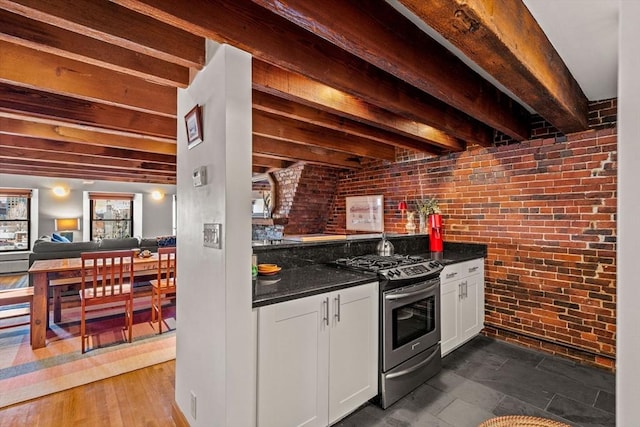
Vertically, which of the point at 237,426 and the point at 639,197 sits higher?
the point at 639,197

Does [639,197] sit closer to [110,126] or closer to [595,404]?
[595,404]

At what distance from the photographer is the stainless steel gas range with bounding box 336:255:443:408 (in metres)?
2.19

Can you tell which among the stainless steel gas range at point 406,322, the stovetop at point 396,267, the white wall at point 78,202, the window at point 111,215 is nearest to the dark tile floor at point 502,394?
the stainless steel gas range at point 406,322

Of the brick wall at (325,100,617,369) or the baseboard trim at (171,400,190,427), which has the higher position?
the brick wall at (325,100,617,369)

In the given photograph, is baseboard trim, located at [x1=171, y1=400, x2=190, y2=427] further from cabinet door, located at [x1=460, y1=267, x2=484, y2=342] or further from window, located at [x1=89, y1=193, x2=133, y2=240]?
window, located at [x1=89, y1=193, x2=133, y2=240]

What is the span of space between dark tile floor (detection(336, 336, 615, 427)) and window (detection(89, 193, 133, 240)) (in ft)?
28.3

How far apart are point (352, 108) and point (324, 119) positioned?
406 mm

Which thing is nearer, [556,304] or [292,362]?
[292,362]

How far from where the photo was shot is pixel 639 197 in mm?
489

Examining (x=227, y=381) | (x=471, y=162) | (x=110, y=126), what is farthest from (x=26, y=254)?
(x=471, y=162)

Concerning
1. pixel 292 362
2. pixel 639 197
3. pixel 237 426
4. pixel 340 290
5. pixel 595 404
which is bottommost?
pixel 595 404

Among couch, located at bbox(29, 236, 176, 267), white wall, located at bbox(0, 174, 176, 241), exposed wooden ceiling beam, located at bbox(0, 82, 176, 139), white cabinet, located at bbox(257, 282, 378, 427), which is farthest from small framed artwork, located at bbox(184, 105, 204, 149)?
white wall, located at bbox(0, 174, 176, 241)

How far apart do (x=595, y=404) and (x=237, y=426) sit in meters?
2.50

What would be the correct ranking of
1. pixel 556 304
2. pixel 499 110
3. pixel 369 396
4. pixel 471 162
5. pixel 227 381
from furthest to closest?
pixel 471 162 → pixel 556 304 → pixel 499 110 → pixel 369 396 → pixel 227 381
